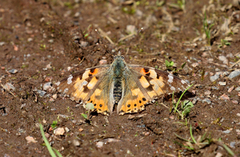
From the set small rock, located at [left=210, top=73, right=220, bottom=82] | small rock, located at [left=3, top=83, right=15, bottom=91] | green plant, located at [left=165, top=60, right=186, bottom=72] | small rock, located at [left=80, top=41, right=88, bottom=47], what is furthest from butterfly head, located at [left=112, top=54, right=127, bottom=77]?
small rock, located at [left=3, top=83, right=15, bottom=91]

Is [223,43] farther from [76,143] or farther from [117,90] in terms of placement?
[76,143]

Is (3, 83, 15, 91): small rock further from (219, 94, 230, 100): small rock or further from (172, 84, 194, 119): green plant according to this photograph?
(219, 94, 230, 100): small rock

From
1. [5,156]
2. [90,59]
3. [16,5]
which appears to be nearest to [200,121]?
[90,59]

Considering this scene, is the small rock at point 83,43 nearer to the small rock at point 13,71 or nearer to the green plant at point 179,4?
the small rock at point 13,71

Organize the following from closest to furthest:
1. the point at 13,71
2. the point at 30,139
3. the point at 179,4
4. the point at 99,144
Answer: the point at 99,144
the point at 30,139
the point at 13,71
the point at 179,4

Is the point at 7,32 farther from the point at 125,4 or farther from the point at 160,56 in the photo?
the point at 160,56

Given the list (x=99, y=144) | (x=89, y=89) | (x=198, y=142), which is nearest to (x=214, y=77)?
(x=198, y=142)

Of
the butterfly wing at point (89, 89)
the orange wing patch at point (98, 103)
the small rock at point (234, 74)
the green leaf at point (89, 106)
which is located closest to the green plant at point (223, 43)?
the small rock at point (234, 74)

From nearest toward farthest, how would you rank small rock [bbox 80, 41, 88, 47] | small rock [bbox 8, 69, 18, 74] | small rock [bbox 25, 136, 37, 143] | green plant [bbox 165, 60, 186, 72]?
small rock [bbox 25, 136, 37, 143] → green plant [bbox 165, 60, 186, 72] → small rock [bbox 8, 69, 18, 74] → small rock [bbox 80, 41, 88, 47]
